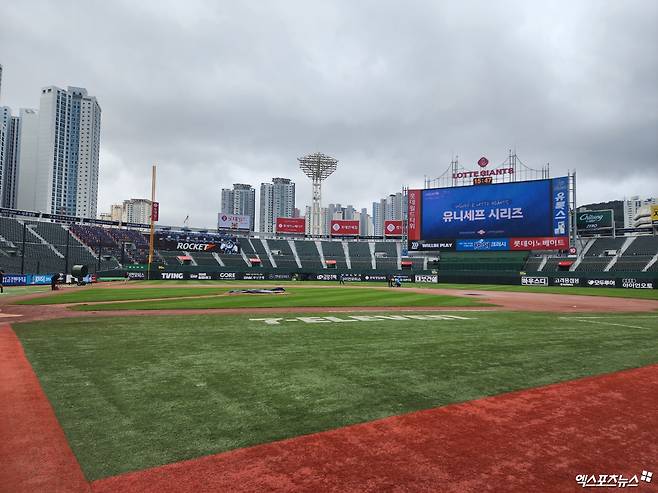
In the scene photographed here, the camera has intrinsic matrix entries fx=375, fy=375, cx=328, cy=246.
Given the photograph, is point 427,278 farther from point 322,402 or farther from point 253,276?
point 322,402

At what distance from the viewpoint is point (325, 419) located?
5258 mm

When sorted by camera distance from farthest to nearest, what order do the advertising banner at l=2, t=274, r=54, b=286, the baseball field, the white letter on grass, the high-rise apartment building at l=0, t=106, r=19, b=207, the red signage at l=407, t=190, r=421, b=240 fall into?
the high-rise apartment building at l=0, t=106, r=19, b=207 → the red signage at l=407, t=190, r=421, b=240 → the advertising banner at l=2, t=274, r=54, b=286 → the white letter on grass → the baseball field

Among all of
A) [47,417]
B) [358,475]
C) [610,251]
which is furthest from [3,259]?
[610,251]

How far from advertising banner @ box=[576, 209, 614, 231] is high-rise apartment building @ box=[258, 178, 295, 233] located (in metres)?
132

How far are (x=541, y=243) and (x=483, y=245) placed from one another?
319 inches

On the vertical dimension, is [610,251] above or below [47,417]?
A: above

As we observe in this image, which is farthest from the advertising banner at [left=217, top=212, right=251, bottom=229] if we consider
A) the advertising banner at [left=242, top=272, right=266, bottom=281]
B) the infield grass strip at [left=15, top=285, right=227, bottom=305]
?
the infield grass strip at [left=15, top=285, right=227, bottom=305]

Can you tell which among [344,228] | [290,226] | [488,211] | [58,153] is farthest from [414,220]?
[58,153]

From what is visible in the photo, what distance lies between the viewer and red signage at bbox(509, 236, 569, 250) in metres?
53.7

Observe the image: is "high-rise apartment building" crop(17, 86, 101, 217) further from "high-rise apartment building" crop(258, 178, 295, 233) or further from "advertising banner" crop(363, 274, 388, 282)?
"advertising banner" crop(363, 274, 388, 282)

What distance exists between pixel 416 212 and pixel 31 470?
63589 millimetres

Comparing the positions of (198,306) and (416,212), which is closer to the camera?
(198,306)

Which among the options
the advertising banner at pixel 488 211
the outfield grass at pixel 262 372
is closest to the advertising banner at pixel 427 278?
the advertising banner at pixel 488 211

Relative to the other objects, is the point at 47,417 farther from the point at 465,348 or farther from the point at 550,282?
the point at 550,282
